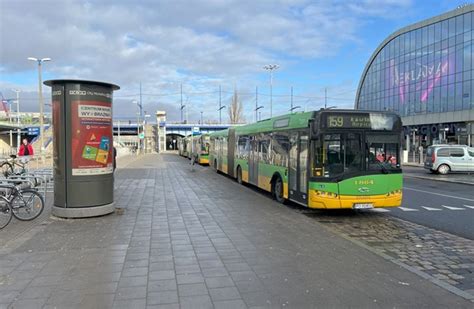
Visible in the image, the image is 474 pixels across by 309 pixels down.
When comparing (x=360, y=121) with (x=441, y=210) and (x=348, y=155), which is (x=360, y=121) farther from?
(x=441, y=210)

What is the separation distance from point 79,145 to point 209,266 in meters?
4.80

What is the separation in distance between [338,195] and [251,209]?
93.1 inches

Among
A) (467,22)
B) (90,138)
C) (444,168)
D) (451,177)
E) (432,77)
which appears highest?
(467,22)

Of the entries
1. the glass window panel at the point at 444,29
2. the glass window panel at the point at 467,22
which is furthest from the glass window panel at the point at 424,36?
the glass window panel at the point at 467,22

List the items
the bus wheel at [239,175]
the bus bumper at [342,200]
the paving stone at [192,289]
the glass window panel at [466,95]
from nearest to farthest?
the paving stone at [192,289], the bus bumper at [342,200], the bus wheel at [239,175], the glass window panel at [466,95]

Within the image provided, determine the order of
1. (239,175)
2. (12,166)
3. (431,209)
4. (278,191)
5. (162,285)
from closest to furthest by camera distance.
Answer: (162,285), (431,209), (278,191), (12,166), (239,175)

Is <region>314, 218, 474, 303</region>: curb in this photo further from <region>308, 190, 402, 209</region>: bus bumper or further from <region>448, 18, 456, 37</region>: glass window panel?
<region>448, 18, 456, 37</region>: glass window panel

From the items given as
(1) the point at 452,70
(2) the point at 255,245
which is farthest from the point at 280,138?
(1) the point at 452,70

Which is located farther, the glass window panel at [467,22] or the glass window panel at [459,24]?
the glass window panel at [459,24]

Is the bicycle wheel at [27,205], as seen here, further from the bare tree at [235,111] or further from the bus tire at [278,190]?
the bare tree at [235,111]

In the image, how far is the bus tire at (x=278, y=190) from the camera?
41.6 feet

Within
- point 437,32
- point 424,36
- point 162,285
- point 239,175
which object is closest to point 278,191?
point 239,175

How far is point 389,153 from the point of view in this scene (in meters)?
10.4

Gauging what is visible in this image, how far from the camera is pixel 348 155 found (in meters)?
10.2
